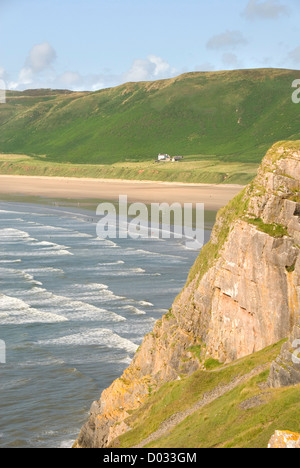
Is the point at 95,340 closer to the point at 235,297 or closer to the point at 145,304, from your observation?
the point at 145,304

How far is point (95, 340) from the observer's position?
49656 millimetres

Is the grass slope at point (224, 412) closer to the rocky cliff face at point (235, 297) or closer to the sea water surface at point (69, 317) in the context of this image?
the rocky cliff face at point (235, 297)

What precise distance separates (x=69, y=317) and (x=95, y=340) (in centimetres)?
574

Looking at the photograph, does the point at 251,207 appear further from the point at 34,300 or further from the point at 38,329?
the point at 34,300

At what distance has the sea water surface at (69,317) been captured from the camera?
39125 mm

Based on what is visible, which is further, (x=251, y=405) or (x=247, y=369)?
(x=247, y=369)

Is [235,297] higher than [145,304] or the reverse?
higher

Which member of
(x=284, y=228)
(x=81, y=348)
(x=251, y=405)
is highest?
(x=284, y=228)

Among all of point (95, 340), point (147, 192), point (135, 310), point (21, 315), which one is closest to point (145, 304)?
point (135, 310)

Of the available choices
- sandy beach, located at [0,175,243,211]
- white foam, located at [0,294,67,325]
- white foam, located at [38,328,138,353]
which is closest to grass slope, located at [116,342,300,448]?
white foam, located at [38,328,138,353]

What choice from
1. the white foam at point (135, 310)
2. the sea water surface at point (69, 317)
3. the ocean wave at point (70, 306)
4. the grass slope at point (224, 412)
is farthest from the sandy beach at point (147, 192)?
the grass slope at point (224, 412)

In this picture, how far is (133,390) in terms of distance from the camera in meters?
31.6

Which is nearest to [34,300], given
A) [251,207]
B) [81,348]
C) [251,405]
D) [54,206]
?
[81,348]

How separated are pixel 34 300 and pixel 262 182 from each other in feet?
113
